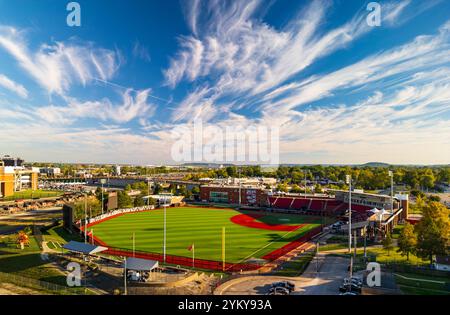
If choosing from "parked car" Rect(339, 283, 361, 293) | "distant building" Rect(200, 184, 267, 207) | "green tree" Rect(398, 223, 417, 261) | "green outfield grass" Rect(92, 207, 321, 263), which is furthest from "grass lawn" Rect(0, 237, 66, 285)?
"distant building" Rect(200, 184, 267, 207)

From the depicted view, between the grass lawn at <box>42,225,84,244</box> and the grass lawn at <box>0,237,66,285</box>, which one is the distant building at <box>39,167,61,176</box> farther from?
the grass lawn at <box>0,237,66,285</box>

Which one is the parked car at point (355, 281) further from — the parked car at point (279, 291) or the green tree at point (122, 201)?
the green tree at point (122, 201)

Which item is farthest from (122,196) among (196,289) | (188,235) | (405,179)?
(405,179)

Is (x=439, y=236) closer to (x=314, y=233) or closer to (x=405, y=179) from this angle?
(x=314, y=233)

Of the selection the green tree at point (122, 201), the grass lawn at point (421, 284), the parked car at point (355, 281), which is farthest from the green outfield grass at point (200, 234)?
the grass lawn at point (421, 284)

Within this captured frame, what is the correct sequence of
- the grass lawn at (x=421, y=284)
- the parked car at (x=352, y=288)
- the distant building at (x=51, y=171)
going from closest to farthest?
the parked car at (x=352, y=288) < the grass lawn at (x=421, y=284) < the distant building at (x=51, y=171)
